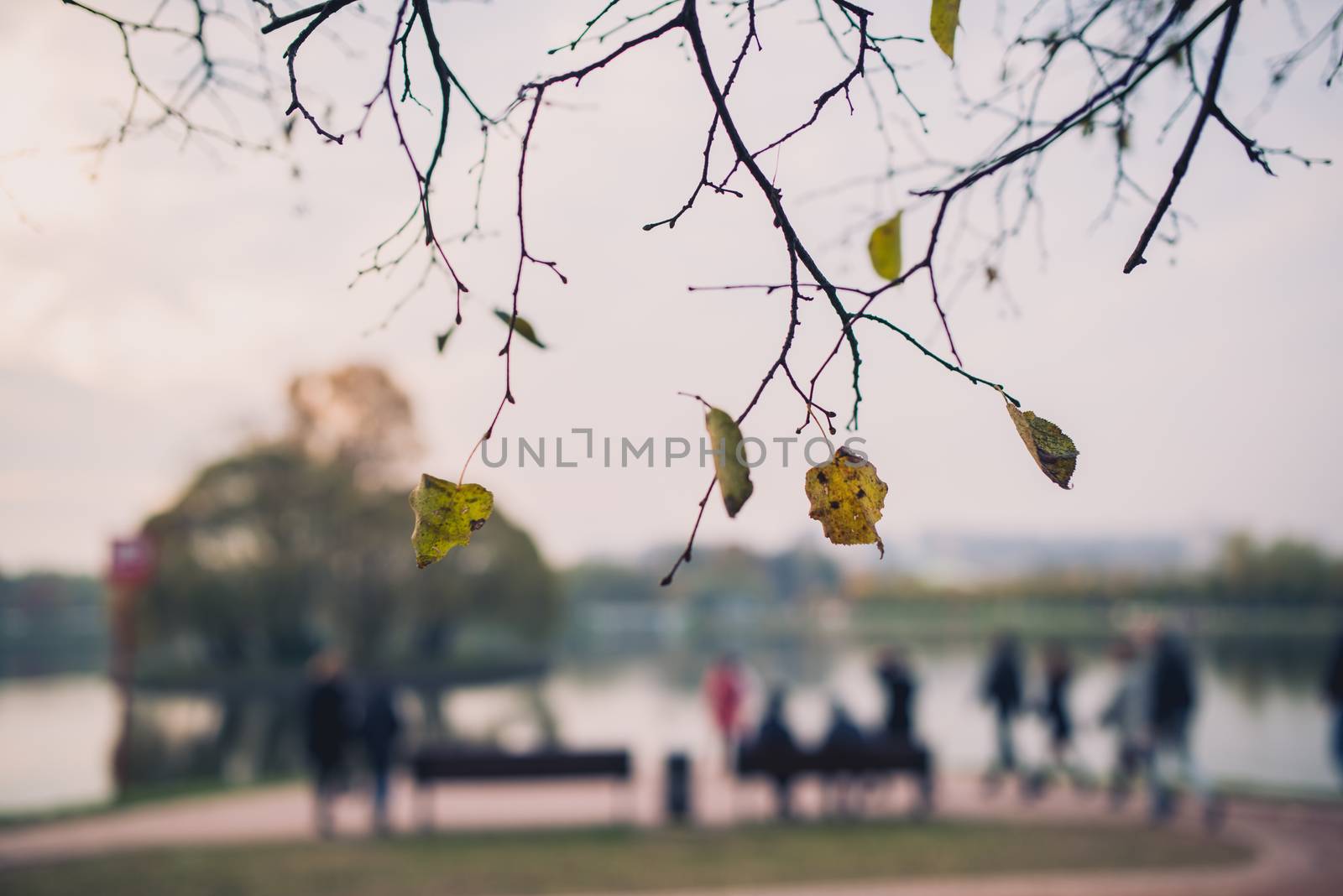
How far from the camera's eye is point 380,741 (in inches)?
350

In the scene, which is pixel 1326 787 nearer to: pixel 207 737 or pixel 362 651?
pixel 207 737

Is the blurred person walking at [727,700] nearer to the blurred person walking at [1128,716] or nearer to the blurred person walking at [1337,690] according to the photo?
the blurred person walking at [1128,716]

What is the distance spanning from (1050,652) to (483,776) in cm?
542

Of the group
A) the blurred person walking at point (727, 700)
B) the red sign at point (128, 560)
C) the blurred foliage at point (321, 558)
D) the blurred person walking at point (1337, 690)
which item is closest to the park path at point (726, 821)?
the blurred person walking at point (727, 700)

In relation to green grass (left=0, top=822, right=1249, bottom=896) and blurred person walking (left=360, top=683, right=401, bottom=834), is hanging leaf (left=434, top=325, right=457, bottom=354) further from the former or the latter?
blurred person walking (left=360, top=683, right=401, bottom=834)

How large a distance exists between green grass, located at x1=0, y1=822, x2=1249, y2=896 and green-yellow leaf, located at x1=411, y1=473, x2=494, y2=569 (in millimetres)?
5786

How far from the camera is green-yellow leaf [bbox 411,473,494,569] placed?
1095mm

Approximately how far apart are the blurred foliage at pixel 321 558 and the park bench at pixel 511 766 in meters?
16.2

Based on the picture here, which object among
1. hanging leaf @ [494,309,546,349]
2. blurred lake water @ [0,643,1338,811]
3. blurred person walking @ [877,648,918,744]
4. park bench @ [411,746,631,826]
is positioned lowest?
blurred lake water @ [0,643,1338,811]

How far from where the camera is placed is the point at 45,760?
1497 cm

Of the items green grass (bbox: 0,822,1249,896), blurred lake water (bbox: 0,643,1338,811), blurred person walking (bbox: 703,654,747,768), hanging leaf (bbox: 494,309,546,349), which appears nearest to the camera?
hanging leaf (bbox: 494,309,546,349)

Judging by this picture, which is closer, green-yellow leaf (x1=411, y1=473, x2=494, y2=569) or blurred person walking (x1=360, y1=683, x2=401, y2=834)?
green-yellow leaf (x1=411, y1=473, x2=494, y2=569)

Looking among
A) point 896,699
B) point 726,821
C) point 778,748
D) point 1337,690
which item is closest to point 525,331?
point 1337,690

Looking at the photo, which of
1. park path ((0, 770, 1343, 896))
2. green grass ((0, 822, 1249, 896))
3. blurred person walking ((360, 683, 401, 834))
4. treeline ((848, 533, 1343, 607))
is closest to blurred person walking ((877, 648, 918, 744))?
park path ((0, 770, 1343, 896))
